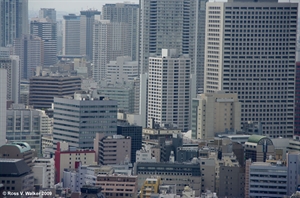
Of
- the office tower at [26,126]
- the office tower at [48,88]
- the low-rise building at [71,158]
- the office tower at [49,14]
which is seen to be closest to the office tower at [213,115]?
the office tower at [26,126]

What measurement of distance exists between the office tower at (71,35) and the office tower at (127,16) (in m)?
7.53

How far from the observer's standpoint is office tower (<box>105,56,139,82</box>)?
9356cm

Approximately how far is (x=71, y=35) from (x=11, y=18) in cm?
1849

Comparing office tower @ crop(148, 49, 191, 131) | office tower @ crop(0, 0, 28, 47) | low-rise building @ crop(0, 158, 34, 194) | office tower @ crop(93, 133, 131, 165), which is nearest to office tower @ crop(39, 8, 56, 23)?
office tower @ crop(0, 0, 28, 47)

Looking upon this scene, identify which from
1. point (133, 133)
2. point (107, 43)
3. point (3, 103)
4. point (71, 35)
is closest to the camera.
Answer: point (3, 103)

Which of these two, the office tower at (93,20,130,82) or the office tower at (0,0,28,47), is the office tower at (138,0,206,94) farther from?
the office tower at (0,0,28,47)

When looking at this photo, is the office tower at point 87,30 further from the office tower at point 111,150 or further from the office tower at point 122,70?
the office tower at point 111,150

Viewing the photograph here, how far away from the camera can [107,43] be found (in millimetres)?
120875

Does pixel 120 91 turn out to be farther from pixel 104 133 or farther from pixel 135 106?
pixel 104 133

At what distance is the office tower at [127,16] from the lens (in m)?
116

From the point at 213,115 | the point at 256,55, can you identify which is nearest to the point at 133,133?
the point at 213,115

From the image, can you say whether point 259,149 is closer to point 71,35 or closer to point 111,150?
point 111,150

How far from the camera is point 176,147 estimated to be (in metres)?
56.2

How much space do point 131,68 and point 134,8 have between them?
92.7 feet
